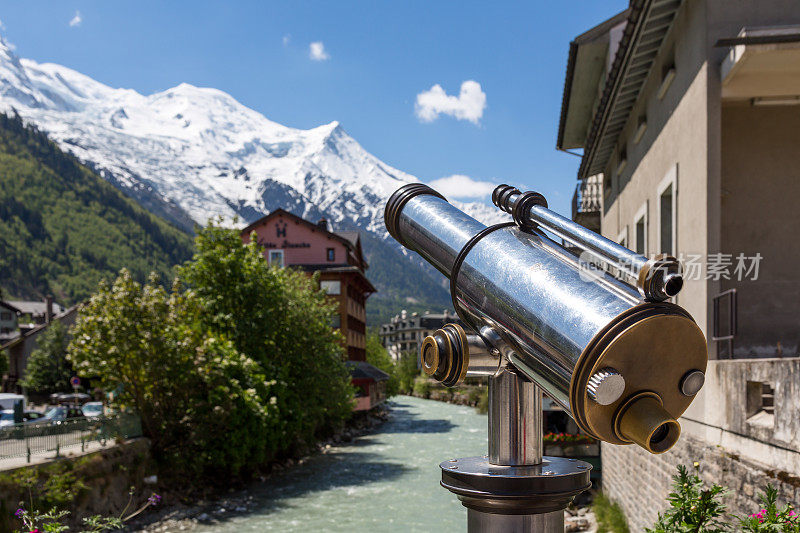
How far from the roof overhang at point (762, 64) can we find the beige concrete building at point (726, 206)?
2 cm

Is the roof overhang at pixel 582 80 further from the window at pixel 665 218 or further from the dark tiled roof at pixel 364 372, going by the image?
the dark tiled roof at pixel 364 372

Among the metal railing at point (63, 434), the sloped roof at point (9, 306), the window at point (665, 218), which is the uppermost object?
the window at point (665, 218)

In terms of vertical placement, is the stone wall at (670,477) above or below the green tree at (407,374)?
above

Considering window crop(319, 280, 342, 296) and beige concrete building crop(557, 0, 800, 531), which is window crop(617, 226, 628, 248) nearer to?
beige concrete building crop(557, 0, 800, 531)

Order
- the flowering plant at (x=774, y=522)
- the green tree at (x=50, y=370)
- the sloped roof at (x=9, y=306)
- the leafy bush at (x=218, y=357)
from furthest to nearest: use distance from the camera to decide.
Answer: the sloped roof at (x=9, y=306), the green tree at (x=50, y=370), the leafy bush at (x=218, y=357), the flowering plant at (x=774, y=522)

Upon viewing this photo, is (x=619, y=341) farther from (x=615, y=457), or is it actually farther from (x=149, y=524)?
(x=149, y=524)

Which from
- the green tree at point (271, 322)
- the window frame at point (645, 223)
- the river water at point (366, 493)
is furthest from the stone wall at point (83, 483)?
the window frame at point (645, 223)

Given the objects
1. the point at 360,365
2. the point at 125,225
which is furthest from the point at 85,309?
the point at 125,225

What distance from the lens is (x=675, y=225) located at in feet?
36.0

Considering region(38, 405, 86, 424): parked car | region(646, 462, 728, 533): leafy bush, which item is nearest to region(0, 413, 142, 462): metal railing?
region(38, 405, 86, 424): parked car

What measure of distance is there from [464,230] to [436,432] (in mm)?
44477

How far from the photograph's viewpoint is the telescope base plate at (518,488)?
1.61m

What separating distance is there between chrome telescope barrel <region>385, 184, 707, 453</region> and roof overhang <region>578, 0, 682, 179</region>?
1026 cm

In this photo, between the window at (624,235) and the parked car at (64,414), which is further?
the parked car at (64,414)
